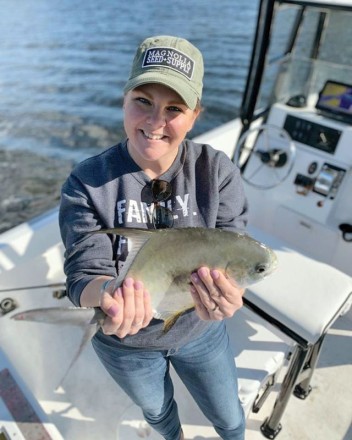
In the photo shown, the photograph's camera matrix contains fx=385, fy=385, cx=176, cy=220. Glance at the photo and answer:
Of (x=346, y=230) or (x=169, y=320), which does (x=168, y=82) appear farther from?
(x=346, y=230)

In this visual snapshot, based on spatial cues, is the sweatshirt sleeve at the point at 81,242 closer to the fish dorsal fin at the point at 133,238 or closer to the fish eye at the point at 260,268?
the fish dorsal fin at the point at 133,238

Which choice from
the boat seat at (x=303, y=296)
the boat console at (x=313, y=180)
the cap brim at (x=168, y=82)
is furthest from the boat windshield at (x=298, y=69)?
the cap brim at (x=168, y=82)

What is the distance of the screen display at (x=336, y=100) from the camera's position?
12.1ft

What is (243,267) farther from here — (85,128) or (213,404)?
(85,128)

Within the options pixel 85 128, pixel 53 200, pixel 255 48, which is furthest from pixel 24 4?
pixel 255 48

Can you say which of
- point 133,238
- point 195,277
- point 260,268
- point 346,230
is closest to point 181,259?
point 195,277

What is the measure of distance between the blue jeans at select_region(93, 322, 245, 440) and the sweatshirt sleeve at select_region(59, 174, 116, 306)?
0.42 meters

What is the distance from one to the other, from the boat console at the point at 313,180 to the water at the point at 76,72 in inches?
185

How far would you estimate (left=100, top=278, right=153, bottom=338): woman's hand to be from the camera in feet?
4.52

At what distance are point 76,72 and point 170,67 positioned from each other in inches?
484

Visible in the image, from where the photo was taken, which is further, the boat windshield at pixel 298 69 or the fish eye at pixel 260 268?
the boat windshield at pixel 298 69

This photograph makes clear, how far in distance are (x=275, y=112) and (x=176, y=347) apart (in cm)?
302

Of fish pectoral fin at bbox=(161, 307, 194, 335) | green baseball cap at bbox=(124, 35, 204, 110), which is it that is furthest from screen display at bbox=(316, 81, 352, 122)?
fish pectoral fin at bbox=(161, 307, 194, 335)

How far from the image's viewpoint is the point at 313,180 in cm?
384
